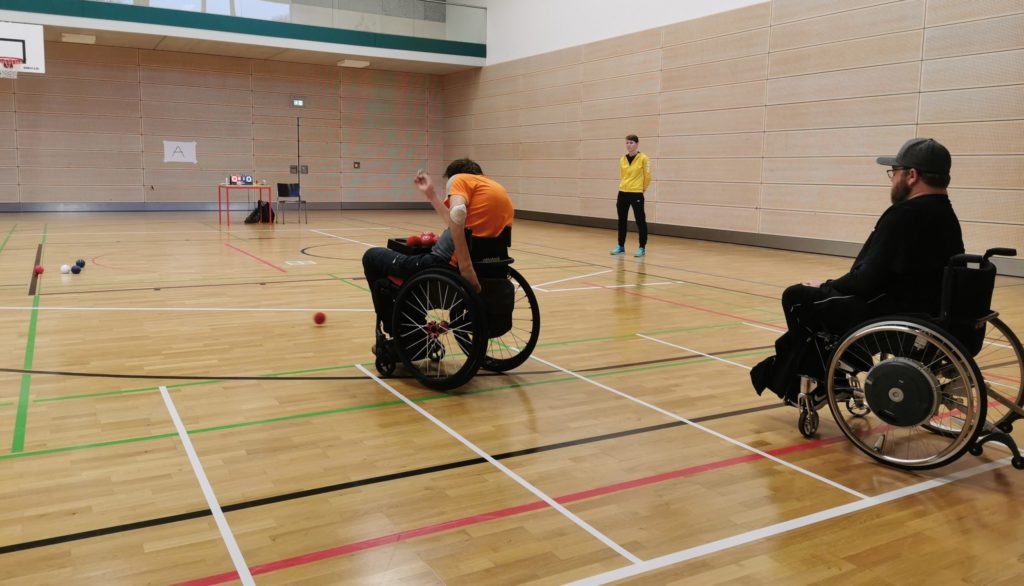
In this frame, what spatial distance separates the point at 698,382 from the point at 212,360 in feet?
8.55

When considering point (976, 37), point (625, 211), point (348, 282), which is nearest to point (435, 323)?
point (348, 282)

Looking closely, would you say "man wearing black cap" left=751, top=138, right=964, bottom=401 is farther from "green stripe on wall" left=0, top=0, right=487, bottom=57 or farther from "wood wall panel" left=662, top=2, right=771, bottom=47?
"green stripe on wall" left=0, top=0, right=487, bottom=57

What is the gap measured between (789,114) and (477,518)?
981 cm

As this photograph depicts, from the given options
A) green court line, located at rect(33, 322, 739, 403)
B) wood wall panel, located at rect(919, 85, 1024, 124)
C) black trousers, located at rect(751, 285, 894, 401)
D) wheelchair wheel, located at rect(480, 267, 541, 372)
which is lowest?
green court line, located at rect(33, 322, 739, 403)

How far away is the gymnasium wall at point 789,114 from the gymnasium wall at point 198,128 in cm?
414

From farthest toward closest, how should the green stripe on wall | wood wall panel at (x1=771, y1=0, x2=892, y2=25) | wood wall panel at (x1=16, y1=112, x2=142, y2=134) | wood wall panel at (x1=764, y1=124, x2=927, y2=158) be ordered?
wood wall panel at (x1=16, y1=112, x2=142, y2=134), the green stripe on wall, wood wall panel at (x1=771, y1=0, x2=892, y2=25), wood wall panel at (x1=764, y1=124, x2=927, y2=158)

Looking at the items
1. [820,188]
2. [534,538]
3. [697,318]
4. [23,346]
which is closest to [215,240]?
[23,346]

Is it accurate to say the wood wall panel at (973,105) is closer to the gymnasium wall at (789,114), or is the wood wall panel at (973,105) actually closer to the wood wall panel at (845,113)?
the gymnasium wall at (789,114)

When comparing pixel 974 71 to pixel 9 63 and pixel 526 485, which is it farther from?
pixel 9 63

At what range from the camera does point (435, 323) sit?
3836 millimetres

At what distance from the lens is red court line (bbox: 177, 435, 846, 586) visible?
212cm

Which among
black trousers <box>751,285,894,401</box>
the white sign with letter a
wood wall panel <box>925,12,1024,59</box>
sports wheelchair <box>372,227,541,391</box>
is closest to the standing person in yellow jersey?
wood wall panel <box>925,12,1024,59</box>

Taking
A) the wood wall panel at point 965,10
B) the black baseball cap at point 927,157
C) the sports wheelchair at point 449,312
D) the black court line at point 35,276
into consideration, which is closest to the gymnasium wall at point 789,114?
the wood wall panel at point 965,10

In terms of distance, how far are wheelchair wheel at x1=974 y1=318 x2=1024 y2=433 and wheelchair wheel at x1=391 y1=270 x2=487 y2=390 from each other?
2068 mm
